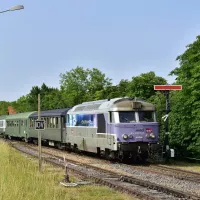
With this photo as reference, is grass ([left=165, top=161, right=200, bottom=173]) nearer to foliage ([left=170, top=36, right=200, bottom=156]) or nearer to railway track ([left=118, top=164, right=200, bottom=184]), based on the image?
foliage ([left=170, top=36, right=200, bottom=156])

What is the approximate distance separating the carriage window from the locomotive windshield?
396 mm

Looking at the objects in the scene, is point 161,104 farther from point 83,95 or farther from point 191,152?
point 83,95

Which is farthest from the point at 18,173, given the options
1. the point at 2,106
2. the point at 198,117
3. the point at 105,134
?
the point at 2,106

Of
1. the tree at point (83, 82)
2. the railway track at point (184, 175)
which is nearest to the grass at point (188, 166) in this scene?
the railway track at point (184, 175)

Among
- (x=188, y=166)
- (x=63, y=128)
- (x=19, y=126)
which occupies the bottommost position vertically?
(x=188, y=166)

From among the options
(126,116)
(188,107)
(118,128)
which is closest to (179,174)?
(118,128)

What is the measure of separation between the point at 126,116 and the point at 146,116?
1.06 meters

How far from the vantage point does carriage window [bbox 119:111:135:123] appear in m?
21.5

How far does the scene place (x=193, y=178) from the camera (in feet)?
52.3

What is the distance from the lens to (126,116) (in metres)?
21.7

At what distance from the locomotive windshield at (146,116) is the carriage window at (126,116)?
0.40 m

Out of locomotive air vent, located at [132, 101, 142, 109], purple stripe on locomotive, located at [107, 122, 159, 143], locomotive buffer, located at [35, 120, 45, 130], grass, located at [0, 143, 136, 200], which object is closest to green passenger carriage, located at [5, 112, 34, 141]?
locomotive air vent, located at [132, 101, 142, 109]

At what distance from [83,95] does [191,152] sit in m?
58.8

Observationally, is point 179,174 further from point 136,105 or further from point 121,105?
point 121,105
